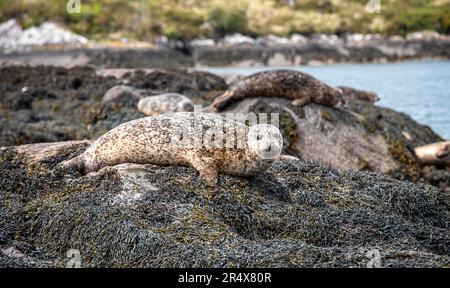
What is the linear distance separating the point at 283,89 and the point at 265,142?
5.94 m

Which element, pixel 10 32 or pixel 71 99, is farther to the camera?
pixel 10 32

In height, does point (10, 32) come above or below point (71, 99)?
below

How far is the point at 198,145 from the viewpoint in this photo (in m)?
5.74

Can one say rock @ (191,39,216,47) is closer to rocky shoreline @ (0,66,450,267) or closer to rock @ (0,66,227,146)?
rock @ (0,66,227,146)

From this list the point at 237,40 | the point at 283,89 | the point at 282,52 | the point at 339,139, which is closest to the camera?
the point at 339,139

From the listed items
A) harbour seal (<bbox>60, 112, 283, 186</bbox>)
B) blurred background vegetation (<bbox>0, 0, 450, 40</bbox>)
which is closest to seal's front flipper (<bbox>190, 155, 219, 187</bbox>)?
harbour seal (<bbox>60, 112, 283, 186</bbox>)

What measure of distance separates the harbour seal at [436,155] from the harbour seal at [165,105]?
14.5 ft

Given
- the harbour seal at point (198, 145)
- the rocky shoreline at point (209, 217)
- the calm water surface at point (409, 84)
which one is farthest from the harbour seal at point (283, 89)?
the calm water surface at point (409, 84)

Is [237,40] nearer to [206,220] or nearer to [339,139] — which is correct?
[339,139]

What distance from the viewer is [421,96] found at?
2927 centimetres

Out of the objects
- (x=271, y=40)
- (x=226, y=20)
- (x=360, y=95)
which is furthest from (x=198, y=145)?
(x=226, y=20)

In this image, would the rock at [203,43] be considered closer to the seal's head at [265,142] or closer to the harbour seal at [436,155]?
the harbour seal at [436,155]

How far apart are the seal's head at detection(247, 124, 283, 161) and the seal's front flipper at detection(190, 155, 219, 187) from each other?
363mm

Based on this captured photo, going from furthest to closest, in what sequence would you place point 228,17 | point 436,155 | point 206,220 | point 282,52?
point 228,17
point 282,52
point 436,155
point 206,220
